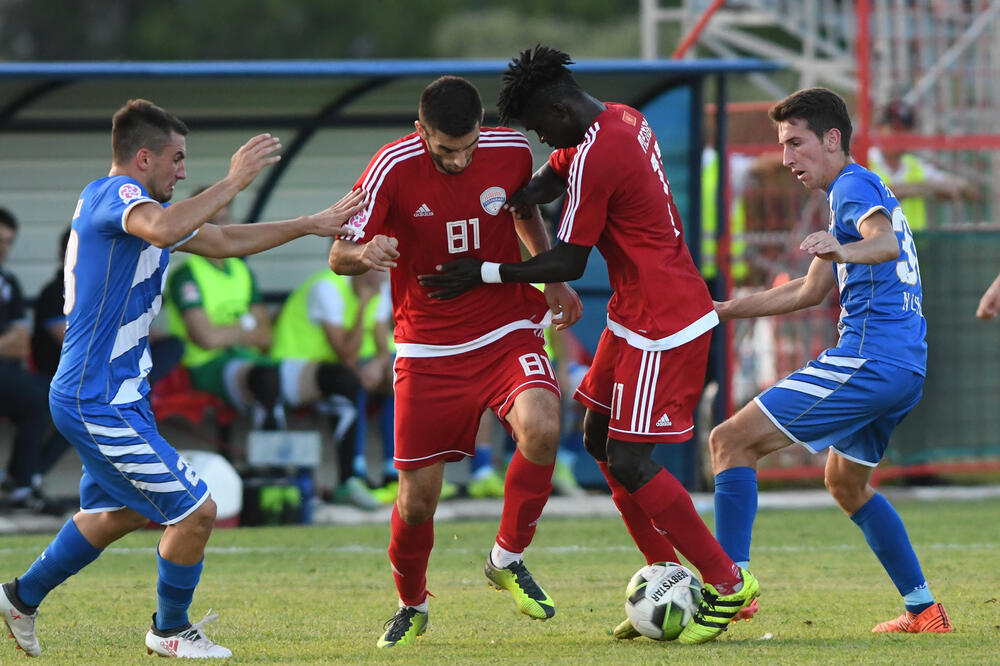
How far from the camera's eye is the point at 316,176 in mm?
11602

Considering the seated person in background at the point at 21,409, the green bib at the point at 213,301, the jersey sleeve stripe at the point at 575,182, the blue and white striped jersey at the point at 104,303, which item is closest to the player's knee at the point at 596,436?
the jersey sleeve stripe at the point at 575,182

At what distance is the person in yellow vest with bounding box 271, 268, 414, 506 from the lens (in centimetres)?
1051

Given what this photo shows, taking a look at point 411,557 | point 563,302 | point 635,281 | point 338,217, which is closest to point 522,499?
point 411,557

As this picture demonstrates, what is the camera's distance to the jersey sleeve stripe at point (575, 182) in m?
5.61

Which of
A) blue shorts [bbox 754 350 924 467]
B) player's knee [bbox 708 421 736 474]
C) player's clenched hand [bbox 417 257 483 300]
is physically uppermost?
player's clenched hand [bbox 417 257 483 300]

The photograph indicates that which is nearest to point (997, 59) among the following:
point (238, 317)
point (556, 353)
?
point (556, 353)

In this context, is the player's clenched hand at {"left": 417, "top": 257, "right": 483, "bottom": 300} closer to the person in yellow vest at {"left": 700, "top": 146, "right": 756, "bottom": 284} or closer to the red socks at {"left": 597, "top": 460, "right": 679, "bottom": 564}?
the red socks at {"left": 597, "top": 460, "right": 679, "bottom": 564}

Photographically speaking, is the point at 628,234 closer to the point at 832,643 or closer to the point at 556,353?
the point at 832,643

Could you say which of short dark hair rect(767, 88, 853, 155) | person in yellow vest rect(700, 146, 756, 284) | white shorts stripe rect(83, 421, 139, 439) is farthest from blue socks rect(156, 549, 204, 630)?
person in yellow vest rect(700, 146, 756, 284)

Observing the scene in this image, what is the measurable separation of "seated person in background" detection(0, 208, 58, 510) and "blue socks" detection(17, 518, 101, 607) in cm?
444

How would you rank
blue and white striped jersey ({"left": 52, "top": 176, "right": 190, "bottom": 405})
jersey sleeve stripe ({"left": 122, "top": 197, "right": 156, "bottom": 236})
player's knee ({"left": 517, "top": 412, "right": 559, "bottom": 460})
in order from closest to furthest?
jersey sleeve stripe ({"left": 122, "top": 197, "right": 156, "bottom": 236})
blue and white striped jersey ({"left": 52, "top": 176, "right": 190, "bottom": 405})
player's knee ({"left": 517, "top": 412, "right": 559, "bottom": 460})

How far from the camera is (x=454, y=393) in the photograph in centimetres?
590

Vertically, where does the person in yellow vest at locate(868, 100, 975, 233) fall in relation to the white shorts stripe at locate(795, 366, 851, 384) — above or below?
above

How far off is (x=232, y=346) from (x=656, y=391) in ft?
17.3
